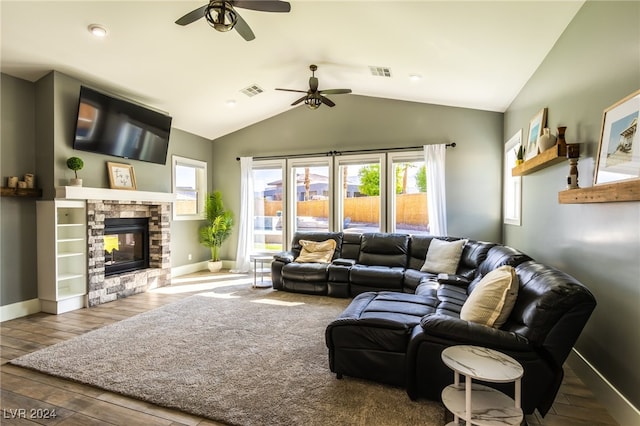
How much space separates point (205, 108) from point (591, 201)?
551 cm

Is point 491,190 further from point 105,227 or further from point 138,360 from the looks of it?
point 105,227

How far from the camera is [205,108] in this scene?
554 centimetres

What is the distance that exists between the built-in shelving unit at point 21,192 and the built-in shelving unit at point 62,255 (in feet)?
0.45

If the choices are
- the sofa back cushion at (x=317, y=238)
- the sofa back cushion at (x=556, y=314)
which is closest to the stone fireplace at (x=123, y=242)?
the sofa back cushion at (x=317, y=238)

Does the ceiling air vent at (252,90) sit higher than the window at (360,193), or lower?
higher

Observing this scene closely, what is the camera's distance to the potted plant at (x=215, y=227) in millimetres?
6438

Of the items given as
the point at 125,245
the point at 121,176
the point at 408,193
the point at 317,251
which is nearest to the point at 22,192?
the point at 121,176

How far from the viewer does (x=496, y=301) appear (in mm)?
2053

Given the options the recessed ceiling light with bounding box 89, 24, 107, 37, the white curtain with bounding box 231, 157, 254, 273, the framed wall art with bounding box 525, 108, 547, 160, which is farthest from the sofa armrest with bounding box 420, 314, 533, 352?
the white curtain with bounding box 231, 157, 254, 273

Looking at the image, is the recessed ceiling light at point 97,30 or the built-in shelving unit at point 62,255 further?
the built-in shelving unit at point 62,255

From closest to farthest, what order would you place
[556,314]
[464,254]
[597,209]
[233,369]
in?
[556,314], [597,209], [233,369], [464,254]

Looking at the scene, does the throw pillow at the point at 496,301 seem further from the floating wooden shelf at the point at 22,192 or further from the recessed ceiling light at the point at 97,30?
the floating wooden shelf at the point at 22,192

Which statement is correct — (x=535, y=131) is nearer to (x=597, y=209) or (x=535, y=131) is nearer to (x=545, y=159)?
(x=545, y=159)

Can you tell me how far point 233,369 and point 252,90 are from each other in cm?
432
